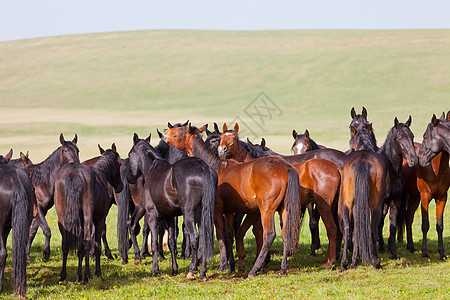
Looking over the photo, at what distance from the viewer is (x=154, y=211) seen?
9.66 metres

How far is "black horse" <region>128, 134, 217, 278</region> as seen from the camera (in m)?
8.91

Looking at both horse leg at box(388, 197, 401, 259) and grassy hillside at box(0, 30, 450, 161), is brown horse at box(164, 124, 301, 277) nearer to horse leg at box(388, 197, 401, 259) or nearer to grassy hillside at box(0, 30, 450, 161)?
horse leg at box(388, 197, 401, 259)

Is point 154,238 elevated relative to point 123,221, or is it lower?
lower

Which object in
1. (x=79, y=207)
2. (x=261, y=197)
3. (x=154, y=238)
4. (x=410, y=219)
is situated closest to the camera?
(x=79, y=207)

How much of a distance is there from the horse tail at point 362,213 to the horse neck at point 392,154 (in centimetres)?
120

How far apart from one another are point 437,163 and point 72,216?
21.6 feet

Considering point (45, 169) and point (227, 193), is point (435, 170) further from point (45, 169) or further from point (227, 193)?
point (45, 169)

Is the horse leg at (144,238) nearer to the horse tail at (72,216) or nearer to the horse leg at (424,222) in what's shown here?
the horse tail at (72,216)

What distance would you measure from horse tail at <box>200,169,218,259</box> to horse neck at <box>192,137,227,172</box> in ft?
3.83

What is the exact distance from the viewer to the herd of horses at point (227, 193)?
8.88m

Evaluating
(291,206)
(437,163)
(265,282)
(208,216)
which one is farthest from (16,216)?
(437,163)

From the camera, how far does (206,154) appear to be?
10.4 metres

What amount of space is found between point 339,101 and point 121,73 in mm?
27952

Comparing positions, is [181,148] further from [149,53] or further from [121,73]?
[149,53]
